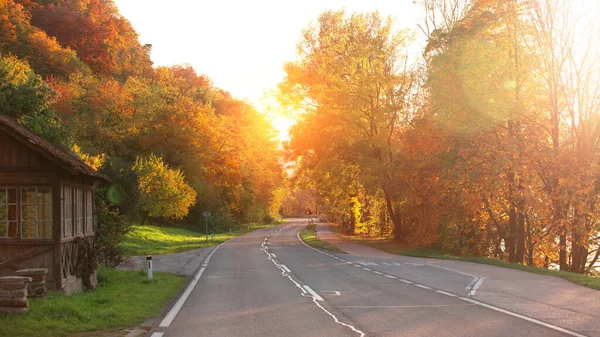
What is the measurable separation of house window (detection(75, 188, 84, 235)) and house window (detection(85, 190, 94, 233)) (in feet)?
2.20

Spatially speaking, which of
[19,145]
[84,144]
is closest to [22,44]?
[84,144]

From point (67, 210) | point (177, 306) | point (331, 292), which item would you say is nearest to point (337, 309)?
point (331, 292)

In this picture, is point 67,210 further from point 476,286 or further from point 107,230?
point 476,286

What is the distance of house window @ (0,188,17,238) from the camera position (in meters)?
14.6

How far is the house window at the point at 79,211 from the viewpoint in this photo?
1695 cm

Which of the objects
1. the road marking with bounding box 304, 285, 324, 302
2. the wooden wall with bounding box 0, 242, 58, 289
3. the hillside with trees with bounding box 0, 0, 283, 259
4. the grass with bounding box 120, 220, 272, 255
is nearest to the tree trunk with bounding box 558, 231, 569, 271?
the road marking with bounding box 304, 285, 324, 302

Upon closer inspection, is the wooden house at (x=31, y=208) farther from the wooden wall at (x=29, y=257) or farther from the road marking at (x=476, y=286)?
the road marking at (x=476, y=286)

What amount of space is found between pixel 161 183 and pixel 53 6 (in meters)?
36.2

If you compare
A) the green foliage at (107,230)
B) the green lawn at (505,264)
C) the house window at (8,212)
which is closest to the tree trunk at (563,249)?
the green lawn at (505,264)

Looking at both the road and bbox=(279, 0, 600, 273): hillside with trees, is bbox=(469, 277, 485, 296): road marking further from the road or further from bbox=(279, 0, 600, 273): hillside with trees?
bbox=(279, 0, 600, 273): hillside with trees

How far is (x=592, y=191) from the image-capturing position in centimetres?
2631

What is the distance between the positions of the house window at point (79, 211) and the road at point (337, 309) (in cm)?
371

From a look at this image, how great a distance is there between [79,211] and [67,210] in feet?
5.49

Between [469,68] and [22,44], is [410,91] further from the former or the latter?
[22,44]
